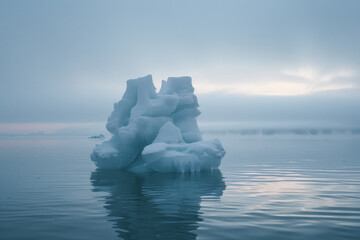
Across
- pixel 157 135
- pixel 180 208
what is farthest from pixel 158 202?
pixel 157 135

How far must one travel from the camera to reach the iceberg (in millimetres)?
24391

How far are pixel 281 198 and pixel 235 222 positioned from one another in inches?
202

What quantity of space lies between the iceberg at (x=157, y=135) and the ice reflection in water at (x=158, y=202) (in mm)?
1268

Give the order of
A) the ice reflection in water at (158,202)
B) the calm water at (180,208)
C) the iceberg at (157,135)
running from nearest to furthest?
the calm water at (180,208)
the ice reflection in water at (158,202)
the iceberg at (157,135)

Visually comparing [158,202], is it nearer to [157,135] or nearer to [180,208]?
[180,208]

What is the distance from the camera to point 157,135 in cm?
2742

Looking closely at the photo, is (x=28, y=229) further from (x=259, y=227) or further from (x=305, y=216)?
(x=305, y=216)

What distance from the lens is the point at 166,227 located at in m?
10.7

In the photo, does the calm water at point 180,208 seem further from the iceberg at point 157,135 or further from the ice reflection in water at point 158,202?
the iceberg at point 157,135

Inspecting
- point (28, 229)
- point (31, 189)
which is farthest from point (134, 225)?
point (31, 189)

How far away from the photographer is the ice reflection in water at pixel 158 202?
412 inches

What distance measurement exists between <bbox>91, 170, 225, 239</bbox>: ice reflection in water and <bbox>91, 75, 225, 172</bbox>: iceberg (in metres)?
1.27

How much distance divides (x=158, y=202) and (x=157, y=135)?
12.7m

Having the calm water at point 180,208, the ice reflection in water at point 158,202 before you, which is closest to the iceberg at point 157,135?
the ice reflection in water at point 158,202
